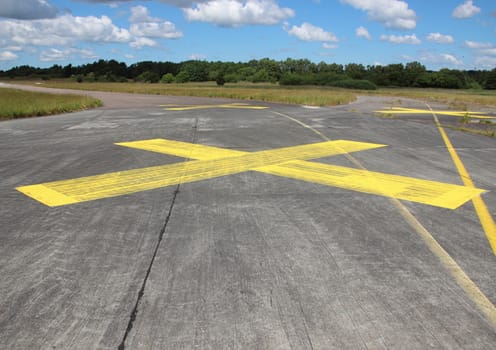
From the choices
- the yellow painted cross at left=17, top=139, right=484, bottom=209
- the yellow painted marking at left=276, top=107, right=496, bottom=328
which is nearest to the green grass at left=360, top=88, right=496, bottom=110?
the yellow painted cross at left=17, top=139, right=484, bottom=209

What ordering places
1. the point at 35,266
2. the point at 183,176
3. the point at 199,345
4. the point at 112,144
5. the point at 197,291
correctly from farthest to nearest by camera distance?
the point at 112,144
the point at 183,176
the point at 35,266
the point at 197,291
the point at 199,345

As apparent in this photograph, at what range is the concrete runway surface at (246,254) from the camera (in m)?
2.74

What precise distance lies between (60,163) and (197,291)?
5853 mm

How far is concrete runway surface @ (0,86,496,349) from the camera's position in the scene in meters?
2.74

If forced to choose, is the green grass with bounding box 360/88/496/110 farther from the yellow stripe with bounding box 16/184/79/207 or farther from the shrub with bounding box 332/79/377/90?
the shrub with bounding box 332/79/377/90

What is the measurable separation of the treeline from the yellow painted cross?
9913cm

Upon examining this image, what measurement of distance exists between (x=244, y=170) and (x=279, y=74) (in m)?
167

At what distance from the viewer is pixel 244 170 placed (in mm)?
7312

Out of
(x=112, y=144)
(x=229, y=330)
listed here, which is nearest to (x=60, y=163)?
(x=112, y=144)

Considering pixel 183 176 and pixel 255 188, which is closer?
Answer: pixel 255 188

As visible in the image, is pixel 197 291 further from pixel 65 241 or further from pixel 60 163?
pixel 60 163

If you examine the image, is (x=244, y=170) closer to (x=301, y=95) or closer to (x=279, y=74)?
(x=301, y=95)

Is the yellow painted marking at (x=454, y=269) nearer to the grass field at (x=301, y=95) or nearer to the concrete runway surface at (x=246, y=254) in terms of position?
the concrete runway surface at (x=246, y=254)

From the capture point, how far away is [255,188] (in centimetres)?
614
